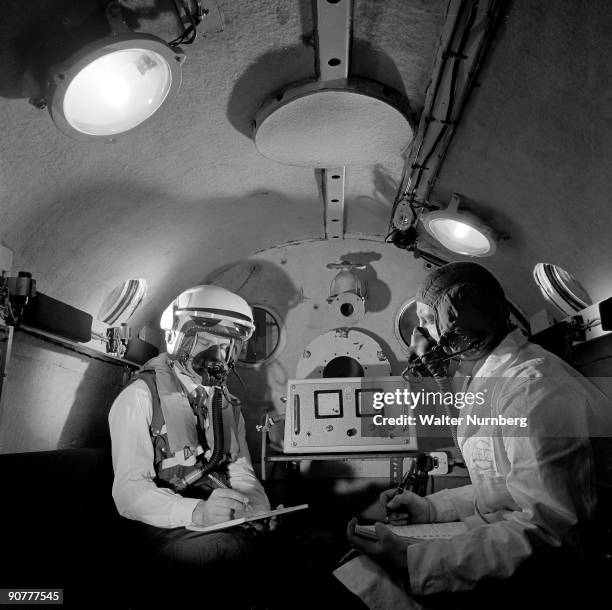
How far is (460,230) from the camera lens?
10.8 ft

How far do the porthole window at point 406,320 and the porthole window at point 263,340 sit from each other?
0.99m

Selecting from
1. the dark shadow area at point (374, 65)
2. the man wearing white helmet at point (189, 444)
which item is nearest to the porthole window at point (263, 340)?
the man wearing white helmet at point (189, 444)

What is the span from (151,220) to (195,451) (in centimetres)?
139

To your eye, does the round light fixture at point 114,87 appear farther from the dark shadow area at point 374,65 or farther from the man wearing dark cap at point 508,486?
the man wearing dark cap at point 508,486

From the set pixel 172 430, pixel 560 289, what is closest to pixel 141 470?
pixel 172 430

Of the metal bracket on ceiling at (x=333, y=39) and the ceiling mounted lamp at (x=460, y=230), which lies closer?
the metal bracket on ceiling at (x=333, y=39)

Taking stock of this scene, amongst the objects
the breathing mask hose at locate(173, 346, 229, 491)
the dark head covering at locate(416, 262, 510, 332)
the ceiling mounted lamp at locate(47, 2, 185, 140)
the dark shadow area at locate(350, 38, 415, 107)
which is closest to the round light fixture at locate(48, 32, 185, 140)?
the ceiling mounted lamp at locate(47, 2, 185, 140)

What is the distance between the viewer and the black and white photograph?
5.22 ft

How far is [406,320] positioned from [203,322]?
183cm

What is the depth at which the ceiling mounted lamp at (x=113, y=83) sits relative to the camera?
158cm

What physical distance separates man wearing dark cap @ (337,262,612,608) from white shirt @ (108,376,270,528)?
1.11m

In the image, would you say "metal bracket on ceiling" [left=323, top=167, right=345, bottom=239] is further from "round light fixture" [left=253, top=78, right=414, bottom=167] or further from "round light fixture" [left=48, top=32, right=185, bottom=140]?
"round light fixture" [left=48, top=32, right=185, bottom=140]

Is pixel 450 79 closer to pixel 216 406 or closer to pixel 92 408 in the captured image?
pixel 216 406

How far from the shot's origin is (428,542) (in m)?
1.60
